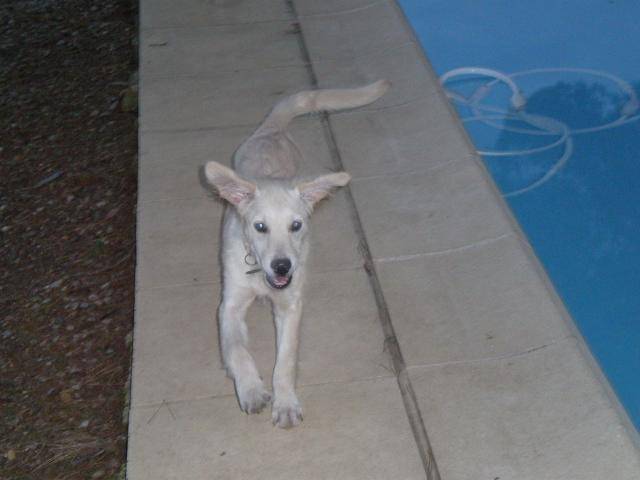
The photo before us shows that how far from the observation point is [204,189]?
5.70m

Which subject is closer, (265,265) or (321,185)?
(265,265)

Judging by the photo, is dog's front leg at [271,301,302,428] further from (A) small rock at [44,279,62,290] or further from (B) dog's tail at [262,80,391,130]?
(B) dog's tail at [262,80,391,130]

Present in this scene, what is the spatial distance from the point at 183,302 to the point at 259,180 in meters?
0.88

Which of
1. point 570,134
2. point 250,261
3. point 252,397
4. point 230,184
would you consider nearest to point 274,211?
point 230,184

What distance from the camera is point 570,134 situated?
7434 millimetres

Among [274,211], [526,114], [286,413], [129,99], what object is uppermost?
[274,211]

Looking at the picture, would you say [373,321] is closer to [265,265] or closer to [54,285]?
[265,265]

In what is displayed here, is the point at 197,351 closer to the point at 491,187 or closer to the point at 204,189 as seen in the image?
the point at 204,189

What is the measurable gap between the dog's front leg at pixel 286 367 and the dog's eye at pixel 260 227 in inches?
18.6

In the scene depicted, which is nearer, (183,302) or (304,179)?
(304,179)

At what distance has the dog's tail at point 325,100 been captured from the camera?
5.78m

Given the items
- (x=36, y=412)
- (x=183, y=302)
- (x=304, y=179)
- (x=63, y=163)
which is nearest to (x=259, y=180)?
(x=304, y=179)

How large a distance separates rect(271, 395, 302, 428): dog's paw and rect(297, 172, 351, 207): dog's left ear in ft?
3.33

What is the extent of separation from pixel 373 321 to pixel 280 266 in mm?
856
